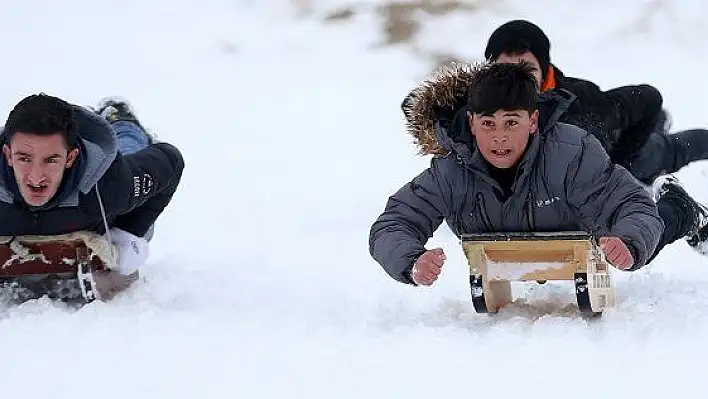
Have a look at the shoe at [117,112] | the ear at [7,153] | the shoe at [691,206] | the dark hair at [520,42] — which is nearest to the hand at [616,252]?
the shoe at [691,206]

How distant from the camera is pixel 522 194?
8.31ft

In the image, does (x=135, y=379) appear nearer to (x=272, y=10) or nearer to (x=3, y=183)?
(x=3, y=183)

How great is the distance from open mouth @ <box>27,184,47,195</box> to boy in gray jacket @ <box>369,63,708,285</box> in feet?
2.75

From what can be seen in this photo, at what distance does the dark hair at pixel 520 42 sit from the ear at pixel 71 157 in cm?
123

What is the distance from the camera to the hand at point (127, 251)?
303 cm

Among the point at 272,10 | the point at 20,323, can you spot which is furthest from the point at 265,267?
the point at 272,10

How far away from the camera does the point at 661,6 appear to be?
7164 mm

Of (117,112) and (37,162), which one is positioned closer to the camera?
(37,162)

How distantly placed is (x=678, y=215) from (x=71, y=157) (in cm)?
162

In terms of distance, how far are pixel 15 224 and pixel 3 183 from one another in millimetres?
110

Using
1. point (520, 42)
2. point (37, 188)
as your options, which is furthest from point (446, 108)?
point (37, 188)

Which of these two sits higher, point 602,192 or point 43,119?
point 43,119

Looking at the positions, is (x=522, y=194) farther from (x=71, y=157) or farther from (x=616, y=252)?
(x=71, y=157)

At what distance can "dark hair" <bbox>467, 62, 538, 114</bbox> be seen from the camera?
2.45 meters
